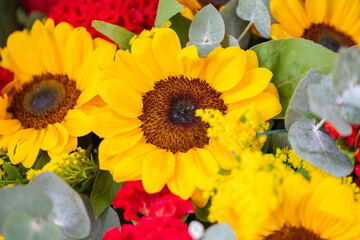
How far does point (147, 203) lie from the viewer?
0.78m

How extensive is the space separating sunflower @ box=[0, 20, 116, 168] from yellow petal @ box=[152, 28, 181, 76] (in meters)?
0.12

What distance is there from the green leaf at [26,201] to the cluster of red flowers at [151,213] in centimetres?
9

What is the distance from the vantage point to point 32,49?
3.18ft

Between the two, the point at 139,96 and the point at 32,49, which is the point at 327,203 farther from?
the point at 32,49

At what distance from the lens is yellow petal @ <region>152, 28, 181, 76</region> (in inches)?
30.7

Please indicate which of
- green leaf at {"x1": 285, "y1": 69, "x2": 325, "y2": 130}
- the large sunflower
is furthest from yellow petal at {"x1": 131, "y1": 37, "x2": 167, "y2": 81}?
green leaf at {"x1": 285, "y1": 69, "x2": 325, "y2": 130}

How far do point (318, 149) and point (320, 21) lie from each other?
31 centimetres

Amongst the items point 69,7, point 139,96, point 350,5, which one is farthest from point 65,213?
point 350,5

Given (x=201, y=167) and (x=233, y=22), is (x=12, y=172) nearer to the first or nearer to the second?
(x=201, y=167)

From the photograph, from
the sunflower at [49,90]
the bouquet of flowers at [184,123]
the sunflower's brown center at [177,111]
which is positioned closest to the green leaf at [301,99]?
the bouquet of flowers at [184,123]

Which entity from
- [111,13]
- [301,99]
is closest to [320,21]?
[301,99]

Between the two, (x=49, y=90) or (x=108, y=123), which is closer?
(x=108, y=123)

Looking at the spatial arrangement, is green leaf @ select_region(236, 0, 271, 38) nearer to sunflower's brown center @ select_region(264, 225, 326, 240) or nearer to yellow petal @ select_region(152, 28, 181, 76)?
yellow petal @ select_region(152, 28, 181, 76)

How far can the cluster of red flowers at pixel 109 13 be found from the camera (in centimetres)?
96
